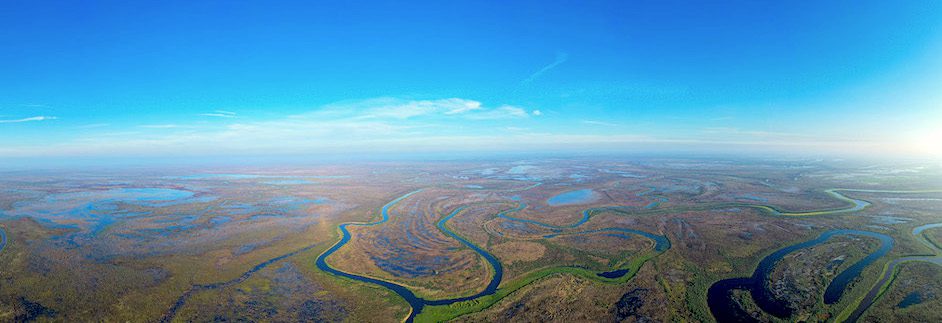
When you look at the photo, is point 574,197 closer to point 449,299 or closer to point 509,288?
point 509,288

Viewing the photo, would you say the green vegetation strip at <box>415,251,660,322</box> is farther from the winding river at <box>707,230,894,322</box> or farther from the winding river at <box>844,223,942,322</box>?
the winding river at <box>844,223,942,322</box>

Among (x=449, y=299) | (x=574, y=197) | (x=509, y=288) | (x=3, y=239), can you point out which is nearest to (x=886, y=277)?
(x=509, y=288)

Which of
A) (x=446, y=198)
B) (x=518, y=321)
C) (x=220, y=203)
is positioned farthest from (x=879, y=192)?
(x=220, y=203)

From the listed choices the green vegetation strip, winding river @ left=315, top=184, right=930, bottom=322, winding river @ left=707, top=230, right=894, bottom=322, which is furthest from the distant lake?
winding river @ left=707, top=230, right=894, bottom=322

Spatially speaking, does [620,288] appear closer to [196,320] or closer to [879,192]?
[196,320]

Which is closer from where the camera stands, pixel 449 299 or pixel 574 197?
pixel 449 299

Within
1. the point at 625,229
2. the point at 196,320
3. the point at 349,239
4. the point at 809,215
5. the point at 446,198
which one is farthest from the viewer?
the point at 446,198

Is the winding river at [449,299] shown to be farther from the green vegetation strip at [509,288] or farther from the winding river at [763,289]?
the winding river at [763,289]

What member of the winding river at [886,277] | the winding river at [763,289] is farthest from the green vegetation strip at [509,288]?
the winding river at [886,277]
